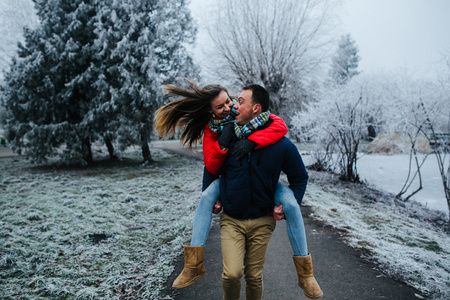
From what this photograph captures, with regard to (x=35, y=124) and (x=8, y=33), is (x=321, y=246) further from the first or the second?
(x=8, y=33)

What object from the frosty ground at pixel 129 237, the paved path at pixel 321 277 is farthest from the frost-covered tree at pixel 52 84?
the paved path at pixel 321 277

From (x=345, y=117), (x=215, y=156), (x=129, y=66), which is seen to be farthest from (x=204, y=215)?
(x=129, y=66)

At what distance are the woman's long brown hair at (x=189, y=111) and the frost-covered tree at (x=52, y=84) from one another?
33.9 feet

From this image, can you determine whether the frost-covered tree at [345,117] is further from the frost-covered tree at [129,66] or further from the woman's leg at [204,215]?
the woman's leg at [204,215]

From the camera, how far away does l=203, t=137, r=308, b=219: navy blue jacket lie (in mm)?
2141

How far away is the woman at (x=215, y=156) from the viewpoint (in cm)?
211

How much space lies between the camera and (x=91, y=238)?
4.52 m

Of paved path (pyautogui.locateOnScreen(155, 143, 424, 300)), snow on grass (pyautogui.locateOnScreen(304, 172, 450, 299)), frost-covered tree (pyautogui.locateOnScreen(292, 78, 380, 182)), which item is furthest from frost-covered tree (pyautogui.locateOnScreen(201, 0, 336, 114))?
paved path (pyautogui.locateOnScreen(155, 143, 424, 300))

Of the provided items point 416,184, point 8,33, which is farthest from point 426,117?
point 8,33

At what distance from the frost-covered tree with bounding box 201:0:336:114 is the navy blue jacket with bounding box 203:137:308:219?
11.9m

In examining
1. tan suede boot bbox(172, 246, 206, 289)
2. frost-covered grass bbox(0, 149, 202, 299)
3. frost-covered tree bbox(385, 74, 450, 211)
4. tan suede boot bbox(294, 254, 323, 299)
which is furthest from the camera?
frost-covered tree bbox(385, 74, 450, 211)

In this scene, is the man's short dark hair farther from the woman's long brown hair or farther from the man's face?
the woman's long brown hair

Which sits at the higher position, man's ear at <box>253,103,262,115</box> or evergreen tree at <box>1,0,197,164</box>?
evergreen tree at <box>1,0,197,164</box>

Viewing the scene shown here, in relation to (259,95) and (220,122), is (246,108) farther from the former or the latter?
(220,122)
